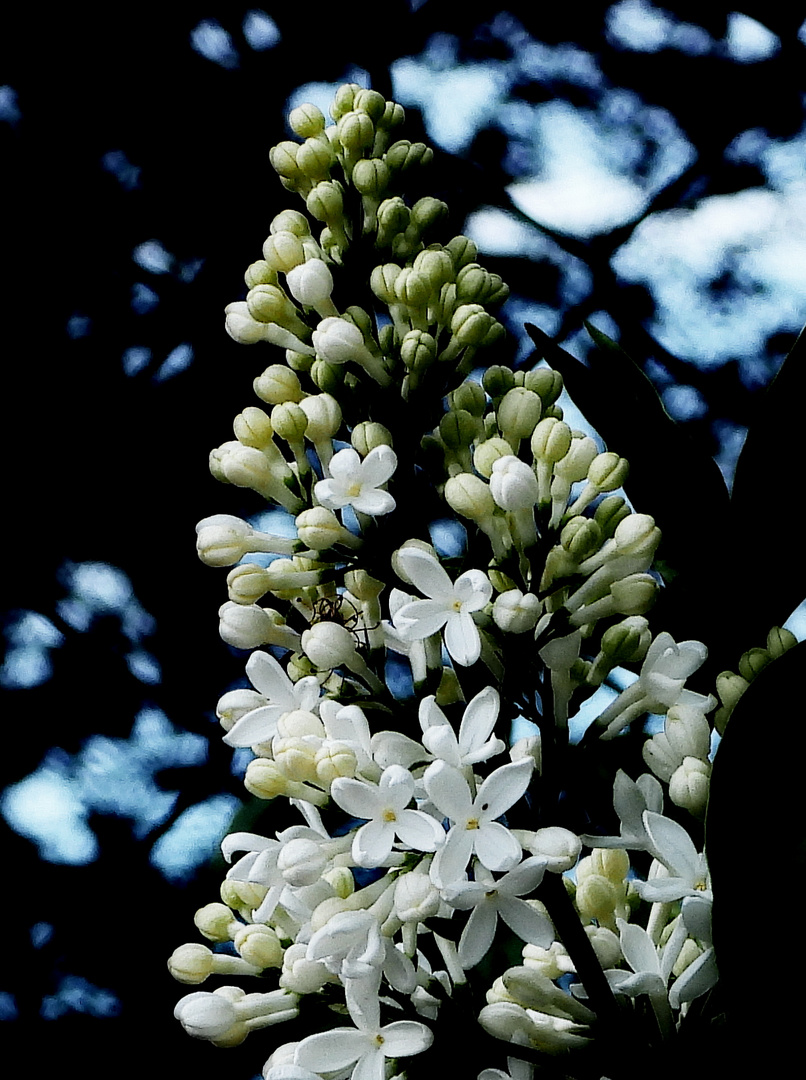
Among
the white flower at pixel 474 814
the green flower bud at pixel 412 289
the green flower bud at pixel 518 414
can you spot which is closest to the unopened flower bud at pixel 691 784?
the white flower at pixel 474 814

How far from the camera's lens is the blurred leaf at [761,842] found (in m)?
0.63

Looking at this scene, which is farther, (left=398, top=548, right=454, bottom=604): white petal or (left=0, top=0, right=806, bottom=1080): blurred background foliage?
(left=0, top=0, right=806, bottom=1080): blurred background foliage

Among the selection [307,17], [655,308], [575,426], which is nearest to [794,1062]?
[575,426]

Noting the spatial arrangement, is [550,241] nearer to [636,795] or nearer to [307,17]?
[307,17]

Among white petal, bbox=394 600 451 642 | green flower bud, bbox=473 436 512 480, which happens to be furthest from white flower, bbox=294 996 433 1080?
green flower bud, bbox=473 436 512 480

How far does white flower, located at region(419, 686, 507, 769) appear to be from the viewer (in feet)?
2.02

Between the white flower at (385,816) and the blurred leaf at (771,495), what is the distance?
32 centimetres

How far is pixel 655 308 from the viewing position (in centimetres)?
169

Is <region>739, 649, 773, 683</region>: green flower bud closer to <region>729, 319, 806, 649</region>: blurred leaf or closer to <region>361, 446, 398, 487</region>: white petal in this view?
<region>729, 319, 806, 649</region>: blurred leaf

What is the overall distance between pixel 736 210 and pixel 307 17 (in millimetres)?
704

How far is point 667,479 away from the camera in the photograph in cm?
88

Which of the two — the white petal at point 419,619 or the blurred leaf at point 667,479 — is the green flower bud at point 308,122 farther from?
the white petal at point 419,619

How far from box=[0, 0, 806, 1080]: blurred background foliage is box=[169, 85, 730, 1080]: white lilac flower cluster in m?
0.82

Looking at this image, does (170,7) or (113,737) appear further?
(170,7)
